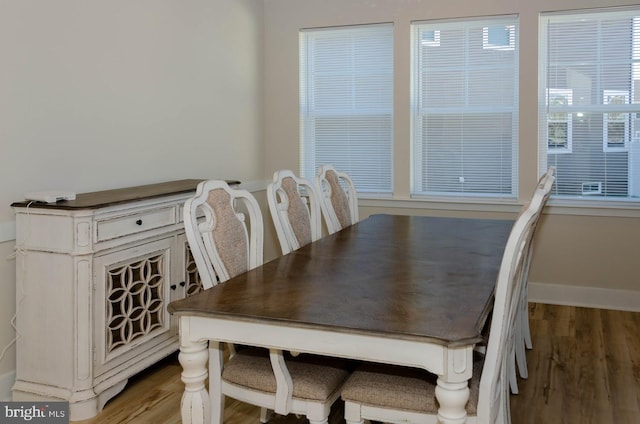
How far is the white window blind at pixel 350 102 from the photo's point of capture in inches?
199

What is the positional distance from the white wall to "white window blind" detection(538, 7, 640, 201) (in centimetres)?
233

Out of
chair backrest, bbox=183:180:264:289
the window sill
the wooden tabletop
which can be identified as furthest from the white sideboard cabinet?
the window sill

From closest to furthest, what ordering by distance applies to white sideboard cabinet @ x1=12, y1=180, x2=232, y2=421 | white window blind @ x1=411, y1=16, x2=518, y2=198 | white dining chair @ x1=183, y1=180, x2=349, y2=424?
1. white dining chair @ x1=183, y1=180, x2=349, y2=424
2. white sideboard cabinet @ x1=12, y1=180, x2=232, y2=421
3. white window blind @ x1=411, y1=16, x2=518, y2=198

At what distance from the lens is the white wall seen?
114 inches

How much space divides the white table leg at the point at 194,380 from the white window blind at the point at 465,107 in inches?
131

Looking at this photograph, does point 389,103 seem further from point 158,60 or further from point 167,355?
point 167,355

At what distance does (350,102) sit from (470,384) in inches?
140

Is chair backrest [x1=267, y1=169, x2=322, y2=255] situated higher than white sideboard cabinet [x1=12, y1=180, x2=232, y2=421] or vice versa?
chair backrest [x1=267, y1=169, x2=322, y2=255]

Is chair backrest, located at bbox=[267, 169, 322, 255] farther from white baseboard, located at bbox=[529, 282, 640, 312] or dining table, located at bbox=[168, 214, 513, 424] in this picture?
white baseboard, located at bbox=[529, 282, 640, 312]

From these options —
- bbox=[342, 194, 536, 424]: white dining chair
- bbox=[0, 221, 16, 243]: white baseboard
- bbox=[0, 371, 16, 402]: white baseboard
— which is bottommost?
bbox=[0, 371, 16, 402]: white baseboard

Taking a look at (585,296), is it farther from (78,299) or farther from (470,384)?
(78,299)

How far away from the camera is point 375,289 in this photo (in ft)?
6.95

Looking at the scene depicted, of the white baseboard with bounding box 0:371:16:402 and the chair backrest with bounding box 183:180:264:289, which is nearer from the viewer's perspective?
the chair backrest with bounding box 183:180:264:289

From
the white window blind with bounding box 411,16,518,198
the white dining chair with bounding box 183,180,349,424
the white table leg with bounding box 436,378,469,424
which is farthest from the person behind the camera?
the white window blind with bounding box 411,16,518,198
